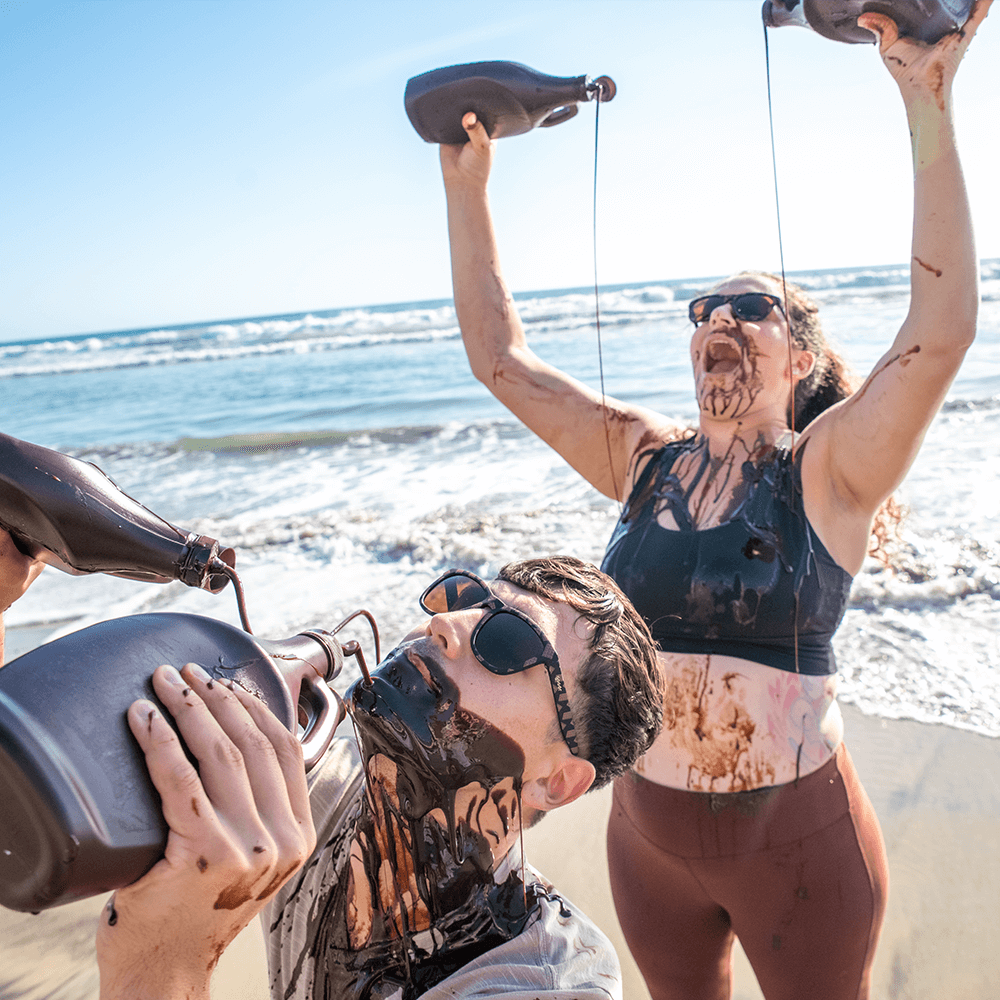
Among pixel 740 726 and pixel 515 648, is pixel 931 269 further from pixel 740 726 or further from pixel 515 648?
pixel 515 648

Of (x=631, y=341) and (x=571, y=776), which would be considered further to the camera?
(x=631, y=341)

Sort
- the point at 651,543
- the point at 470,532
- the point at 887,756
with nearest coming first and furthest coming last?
the point at 651,543 → the point at 887,756 → the point at 470,532

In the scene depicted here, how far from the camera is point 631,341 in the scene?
2005 cm

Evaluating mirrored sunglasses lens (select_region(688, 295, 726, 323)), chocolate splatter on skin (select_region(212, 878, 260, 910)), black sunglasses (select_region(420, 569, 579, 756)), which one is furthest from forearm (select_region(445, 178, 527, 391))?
chocolate splatter on skin (select_region(212, 878, 260, 910))

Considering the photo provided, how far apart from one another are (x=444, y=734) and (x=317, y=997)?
1.79 feet

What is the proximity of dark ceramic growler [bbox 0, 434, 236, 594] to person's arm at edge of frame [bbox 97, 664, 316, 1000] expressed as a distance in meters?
0.49

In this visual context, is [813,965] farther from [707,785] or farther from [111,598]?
[111,598]

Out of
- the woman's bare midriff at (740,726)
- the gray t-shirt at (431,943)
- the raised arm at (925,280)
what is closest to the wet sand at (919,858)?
the woman's bare midriff at (740,726)

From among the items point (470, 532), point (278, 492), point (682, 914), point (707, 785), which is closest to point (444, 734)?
point (707, 785)

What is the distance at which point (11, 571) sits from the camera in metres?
1.53

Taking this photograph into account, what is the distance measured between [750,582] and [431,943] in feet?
3.77

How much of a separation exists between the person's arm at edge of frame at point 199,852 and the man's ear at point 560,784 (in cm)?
68

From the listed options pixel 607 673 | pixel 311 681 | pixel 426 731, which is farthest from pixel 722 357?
pixel 311 681

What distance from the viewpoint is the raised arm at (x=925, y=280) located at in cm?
183
